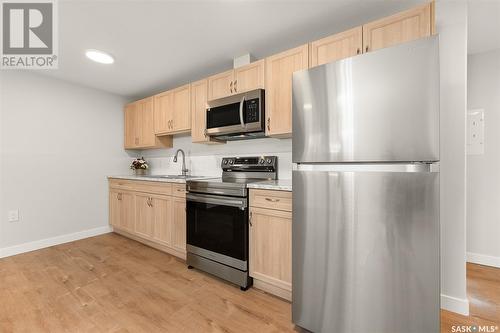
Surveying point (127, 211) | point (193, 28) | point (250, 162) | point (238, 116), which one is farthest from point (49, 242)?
point (193, 28)

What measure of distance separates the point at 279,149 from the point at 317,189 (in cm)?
120

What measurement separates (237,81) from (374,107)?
1.58 metres

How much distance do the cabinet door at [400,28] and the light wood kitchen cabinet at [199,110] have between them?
1727 mm

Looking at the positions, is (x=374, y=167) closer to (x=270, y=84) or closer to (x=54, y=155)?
(x=270, y=84)

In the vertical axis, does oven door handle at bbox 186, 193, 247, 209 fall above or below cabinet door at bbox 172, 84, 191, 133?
below

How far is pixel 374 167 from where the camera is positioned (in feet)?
3.88

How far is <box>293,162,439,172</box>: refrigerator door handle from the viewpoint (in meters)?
1.09

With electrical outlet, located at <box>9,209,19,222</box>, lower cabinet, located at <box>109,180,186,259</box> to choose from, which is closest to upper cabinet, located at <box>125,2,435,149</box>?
lower cabinet, located at <box>109,180,186,259</box>

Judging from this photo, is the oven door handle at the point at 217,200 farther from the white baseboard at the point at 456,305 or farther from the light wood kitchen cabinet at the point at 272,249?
the white baseboard at the point at 456,305

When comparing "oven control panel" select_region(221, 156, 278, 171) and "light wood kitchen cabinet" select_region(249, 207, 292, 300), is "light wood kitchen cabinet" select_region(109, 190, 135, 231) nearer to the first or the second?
"oven control panel" select_region(221, 156, 278, 171)

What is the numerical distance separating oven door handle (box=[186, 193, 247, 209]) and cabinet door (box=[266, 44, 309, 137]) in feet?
2.37

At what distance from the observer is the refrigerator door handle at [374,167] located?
42.9 inches

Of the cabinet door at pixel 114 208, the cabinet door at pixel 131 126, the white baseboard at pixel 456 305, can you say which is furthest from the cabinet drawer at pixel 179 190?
the white baseboard at pixel 456 305

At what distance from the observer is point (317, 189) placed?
4.39 ft
